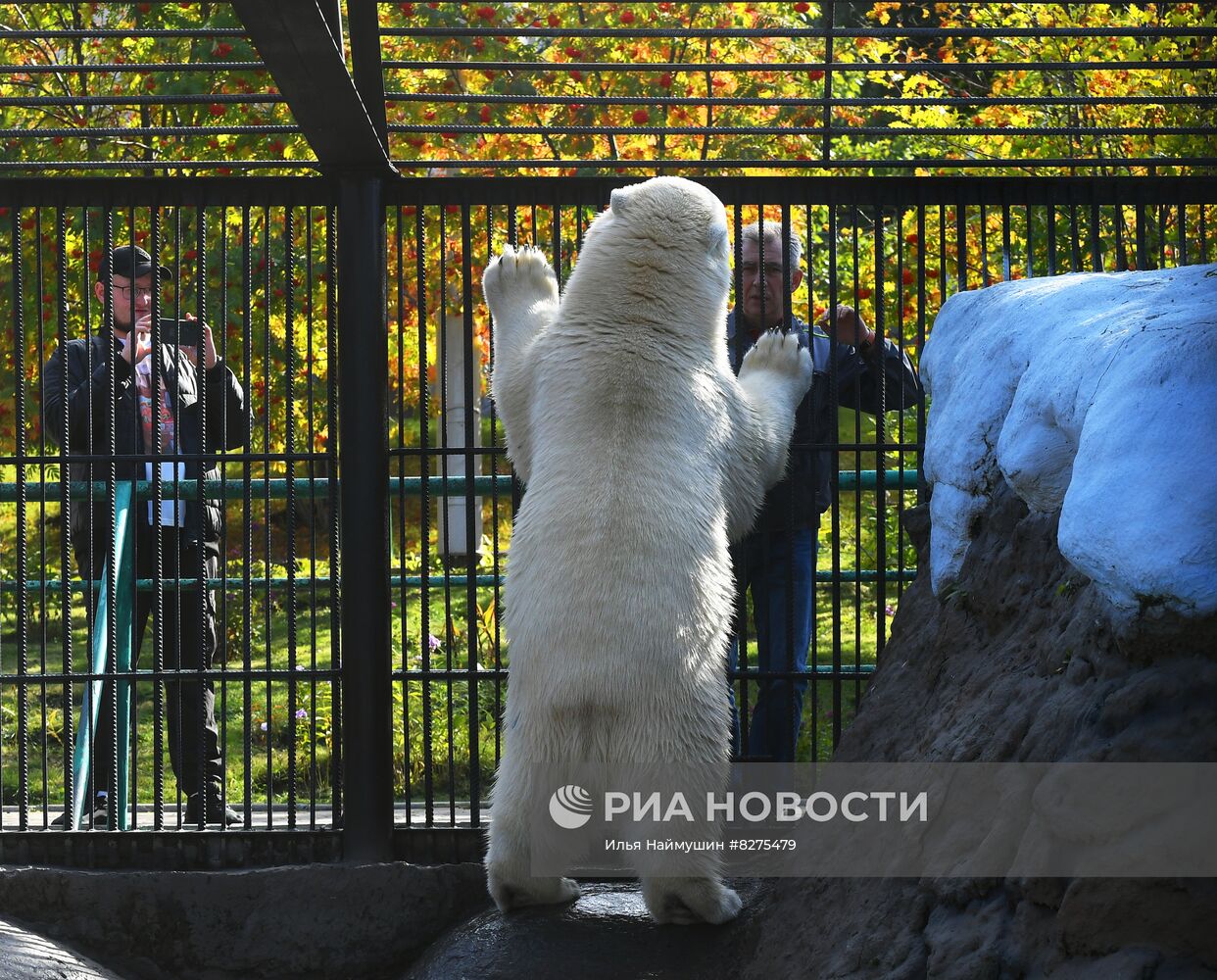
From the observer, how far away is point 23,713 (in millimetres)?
4898

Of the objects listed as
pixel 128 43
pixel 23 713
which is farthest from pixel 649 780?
pixel 128 43

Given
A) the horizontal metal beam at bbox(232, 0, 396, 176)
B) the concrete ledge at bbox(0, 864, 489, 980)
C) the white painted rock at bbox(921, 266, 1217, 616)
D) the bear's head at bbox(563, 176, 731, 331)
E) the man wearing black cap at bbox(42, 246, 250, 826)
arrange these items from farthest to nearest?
the man wearing black cap at bbox(42, 246, 250, 826) < the concrete ledge at bbox(0, 864, 489, 980) < the bear's head at bbox(563, 176, 731, 331) < the horizontal metal beam at bbox(232, 0, 396, 176) < the white painted rock at bbox(921, 266, 1217, 616)

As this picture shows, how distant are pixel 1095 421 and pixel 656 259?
1.97m

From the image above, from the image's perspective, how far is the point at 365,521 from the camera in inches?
189

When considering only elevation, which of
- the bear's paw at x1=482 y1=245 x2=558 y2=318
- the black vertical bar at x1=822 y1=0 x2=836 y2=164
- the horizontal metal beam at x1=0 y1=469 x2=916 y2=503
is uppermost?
the black vertical bar at x1=822 y1=0 x2=836 y2=164

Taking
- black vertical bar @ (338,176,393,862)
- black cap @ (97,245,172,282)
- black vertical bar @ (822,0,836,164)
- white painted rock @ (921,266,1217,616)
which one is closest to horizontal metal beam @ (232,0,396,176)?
black vertical bar @ (338,176,393,862)

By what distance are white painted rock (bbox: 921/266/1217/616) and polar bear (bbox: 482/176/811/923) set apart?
26.2 inches

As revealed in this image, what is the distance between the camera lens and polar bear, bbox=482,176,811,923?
383cm

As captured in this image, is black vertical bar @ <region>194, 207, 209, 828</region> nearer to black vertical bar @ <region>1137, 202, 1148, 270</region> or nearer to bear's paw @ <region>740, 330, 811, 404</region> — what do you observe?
bear's paw @ <region>740, 330, 811, 404</region>

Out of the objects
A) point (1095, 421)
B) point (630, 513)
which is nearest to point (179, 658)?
point (630, 513)

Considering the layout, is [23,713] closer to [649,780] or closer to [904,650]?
[649,780]

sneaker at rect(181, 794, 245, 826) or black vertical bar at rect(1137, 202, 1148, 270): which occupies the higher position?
black vertical bar at rect(1137, 202, 1148, 270)

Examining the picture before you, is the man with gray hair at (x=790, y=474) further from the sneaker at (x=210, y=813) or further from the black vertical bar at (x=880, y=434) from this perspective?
the sneaker at (x=210, y=813)

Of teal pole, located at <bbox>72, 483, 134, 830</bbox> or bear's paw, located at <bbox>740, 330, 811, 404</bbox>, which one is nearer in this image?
bear's paw, located at <bbox>740, 330, 811, 404</bbox>
